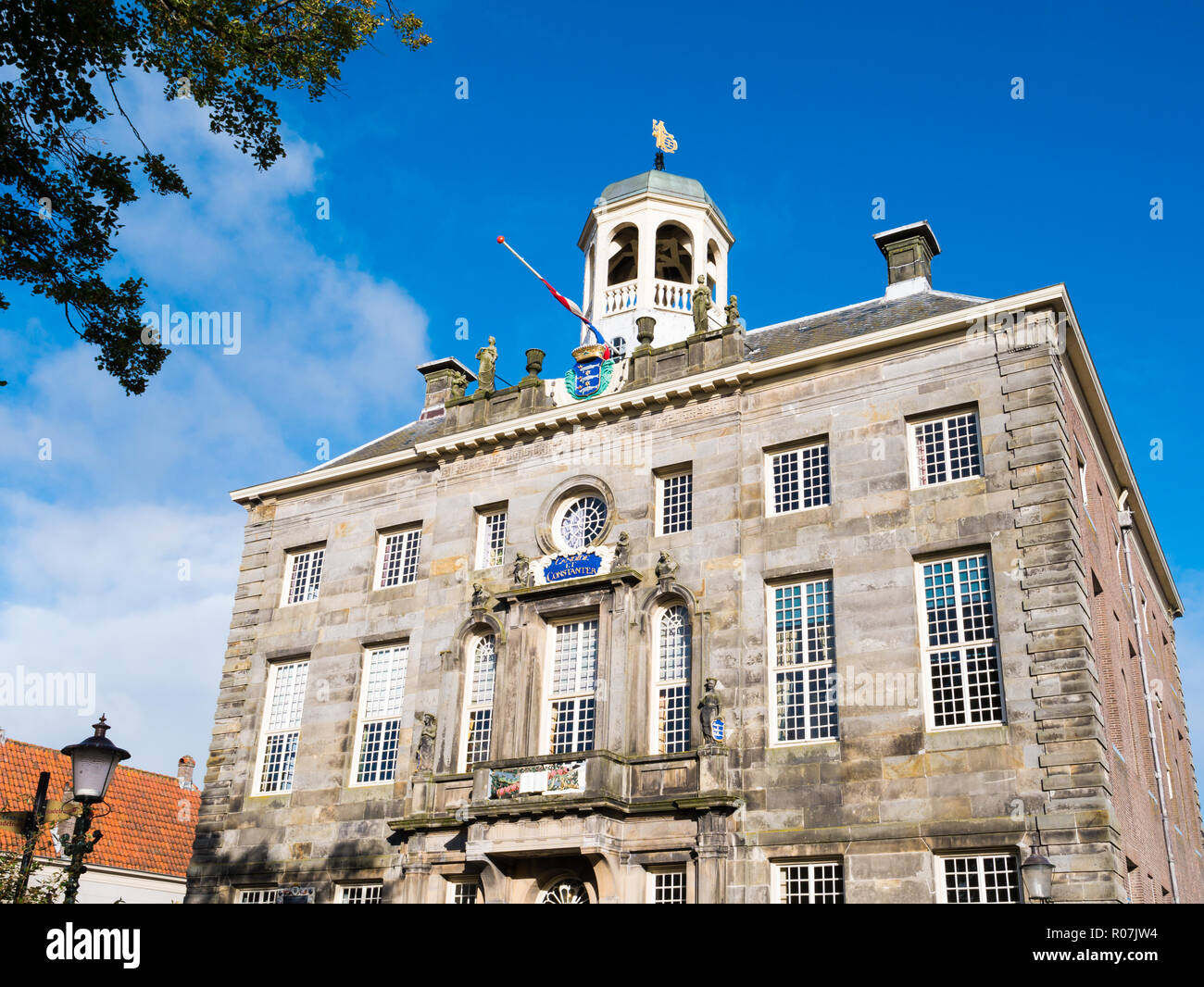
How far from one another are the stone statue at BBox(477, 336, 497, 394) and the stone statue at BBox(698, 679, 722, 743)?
11166mm

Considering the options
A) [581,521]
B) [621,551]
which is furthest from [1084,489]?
[581,521]

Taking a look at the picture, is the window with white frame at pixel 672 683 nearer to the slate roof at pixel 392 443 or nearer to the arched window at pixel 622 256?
the slate roof at pixel 392 443

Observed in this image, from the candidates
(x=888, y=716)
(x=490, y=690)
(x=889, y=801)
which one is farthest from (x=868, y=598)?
(x=490, y=690)

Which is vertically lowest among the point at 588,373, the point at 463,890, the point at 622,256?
the point at 463,890

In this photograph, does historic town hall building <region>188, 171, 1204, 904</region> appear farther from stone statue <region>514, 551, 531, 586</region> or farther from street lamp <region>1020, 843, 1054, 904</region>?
street lamp <region>1020, 843, 1054, 904</region>

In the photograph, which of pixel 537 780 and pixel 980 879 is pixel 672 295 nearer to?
pixel 537 780

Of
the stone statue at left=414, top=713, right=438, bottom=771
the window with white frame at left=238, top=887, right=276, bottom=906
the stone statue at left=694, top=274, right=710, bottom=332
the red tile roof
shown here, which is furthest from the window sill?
the red tile roof

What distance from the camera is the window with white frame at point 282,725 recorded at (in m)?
29.0

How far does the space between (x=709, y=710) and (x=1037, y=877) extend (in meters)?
7.35

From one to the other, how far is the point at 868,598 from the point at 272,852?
16161mm

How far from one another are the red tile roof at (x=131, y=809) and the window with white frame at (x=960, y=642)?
27745 mm

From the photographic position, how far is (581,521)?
→ 27219mm

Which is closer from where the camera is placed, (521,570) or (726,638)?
(726,638)
